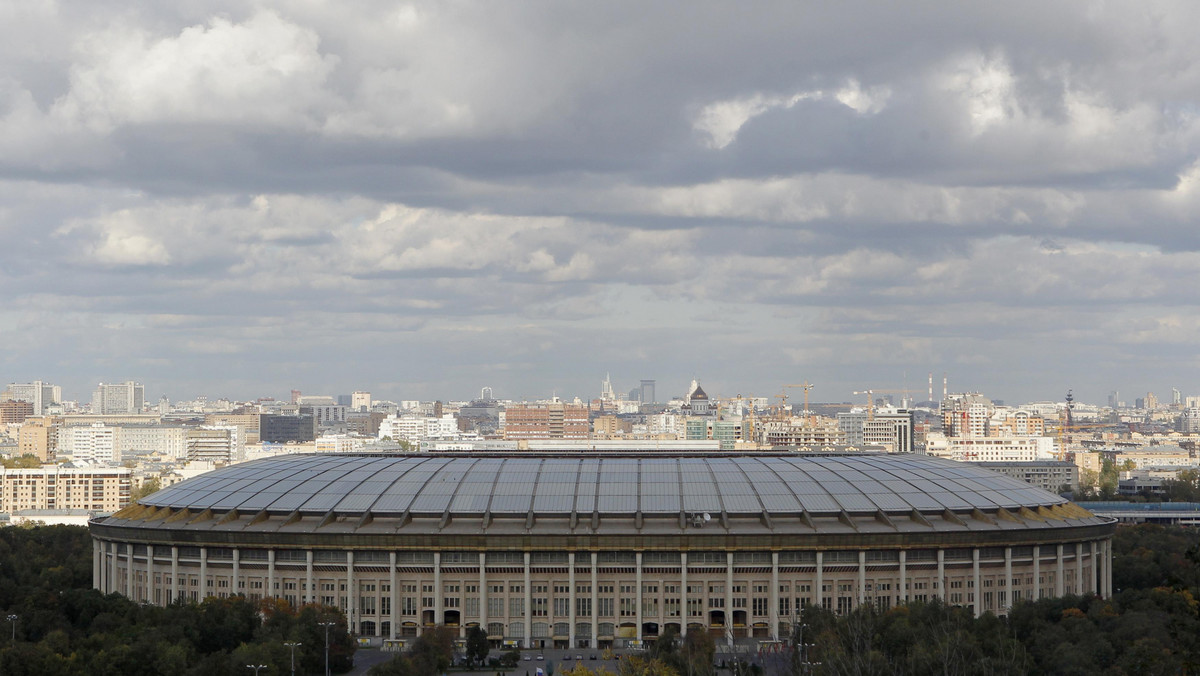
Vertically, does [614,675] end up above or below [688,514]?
below

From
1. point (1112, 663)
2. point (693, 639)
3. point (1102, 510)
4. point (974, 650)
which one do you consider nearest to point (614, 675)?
point (693, 639)

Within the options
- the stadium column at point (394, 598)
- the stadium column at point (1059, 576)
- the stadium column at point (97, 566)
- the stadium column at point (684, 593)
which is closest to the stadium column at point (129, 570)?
the stadium column at point (97, 566)

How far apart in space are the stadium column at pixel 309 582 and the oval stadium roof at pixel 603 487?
13.0 ft

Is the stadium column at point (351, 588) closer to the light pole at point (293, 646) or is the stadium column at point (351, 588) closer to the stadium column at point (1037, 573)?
the light pole at point (293, 646)

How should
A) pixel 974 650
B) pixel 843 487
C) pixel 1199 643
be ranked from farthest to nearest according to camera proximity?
1. pixel 843 487
2. pixel 974 650
3. pixel 1199 643

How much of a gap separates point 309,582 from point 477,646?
14995 mm

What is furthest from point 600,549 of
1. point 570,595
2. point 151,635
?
point 151,635

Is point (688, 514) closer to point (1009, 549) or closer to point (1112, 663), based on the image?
point (1009, 549)

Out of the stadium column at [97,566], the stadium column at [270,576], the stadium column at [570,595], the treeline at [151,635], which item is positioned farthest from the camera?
the stadium column at [97,566]

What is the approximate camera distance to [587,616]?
302ft

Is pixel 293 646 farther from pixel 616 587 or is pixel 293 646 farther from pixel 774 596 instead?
pixel 774 596

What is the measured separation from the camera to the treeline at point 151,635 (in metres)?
72.9

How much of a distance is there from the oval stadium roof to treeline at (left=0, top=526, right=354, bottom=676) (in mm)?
10382

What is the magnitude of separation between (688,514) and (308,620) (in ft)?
83.4
